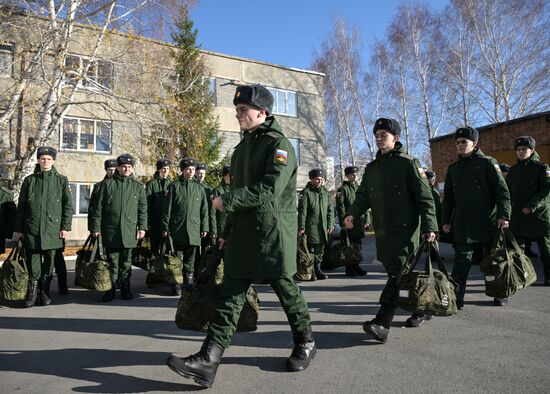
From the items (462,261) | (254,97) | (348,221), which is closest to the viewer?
(254,97)

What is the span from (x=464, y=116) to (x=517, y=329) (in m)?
26.6

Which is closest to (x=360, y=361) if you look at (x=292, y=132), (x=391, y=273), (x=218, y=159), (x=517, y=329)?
(x=391, y=273)

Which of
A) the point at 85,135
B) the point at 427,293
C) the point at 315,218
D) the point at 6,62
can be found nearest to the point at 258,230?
the point at 427,293

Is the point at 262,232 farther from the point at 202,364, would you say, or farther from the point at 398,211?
the point at 398,211

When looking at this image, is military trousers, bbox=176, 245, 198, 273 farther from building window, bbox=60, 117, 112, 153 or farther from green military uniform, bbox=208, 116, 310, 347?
building window, bbox=60, 117, 112, 153

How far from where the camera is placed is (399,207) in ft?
14.4

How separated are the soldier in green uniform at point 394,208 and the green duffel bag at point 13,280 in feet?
15.4

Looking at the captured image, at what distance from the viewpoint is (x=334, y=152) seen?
38.6 m

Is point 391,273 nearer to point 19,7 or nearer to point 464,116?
point 19,7

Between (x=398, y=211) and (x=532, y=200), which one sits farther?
(x=532, y=200)

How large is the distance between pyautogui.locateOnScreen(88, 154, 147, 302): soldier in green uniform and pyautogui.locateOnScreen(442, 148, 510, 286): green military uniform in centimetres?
458

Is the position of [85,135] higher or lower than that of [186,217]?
higher

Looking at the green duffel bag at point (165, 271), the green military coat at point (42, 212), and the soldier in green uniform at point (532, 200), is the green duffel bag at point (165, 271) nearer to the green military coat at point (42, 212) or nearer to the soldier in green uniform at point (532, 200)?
the green military coat at point (42, 212)

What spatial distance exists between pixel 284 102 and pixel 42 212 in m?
23.6
